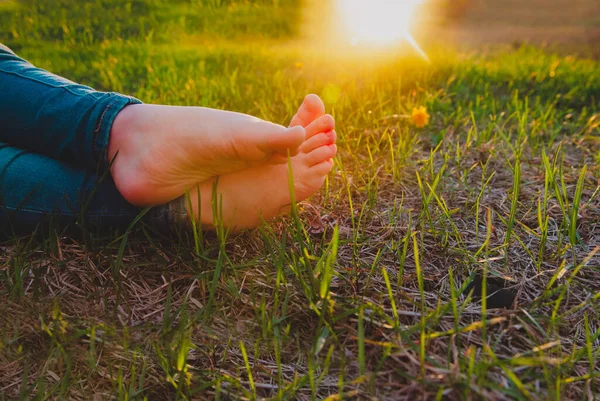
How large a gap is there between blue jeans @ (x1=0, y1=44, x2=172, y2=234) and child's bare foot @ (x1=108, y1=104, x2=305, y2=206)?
0.15ft

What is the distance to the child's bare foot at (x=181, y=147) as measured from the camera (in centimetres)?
105

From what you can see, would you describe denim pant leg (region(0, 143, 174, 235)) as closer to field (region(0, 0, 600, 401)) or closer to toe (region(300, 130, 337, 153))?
field (region(0, 0, 600, 401))

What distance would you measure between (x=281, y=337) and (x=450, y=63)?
8.78ft

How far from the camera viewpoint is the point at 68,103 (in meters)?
1.20

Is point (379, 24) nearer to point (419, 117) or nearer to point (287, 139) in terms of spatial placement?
point (419, 117)

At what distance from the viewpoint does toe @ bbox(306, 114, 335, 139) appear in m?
1.26

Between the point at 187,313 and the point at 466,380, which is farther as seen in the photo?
the point at 187,313

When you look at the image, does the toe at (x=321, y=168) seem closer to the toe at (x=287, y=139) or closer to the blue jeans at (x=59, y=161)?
the toe at (x=287, y=139)

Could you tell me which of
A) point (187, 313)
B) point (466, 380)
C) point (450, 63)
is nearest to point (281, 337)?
point (187, 313)

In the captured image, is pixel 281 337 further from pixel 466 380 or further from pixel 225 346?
pixel 466 380

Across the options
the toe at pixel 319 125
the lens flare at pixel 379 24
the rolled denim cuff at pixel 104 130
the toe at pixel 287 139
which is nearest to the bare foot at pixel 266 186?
the toe at pixel 319 125

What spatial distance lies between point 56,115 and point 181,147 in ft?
1.20

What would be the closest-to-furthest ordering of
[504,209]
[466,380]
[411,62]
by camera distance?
[466,380]
[504,209]
[411,62]

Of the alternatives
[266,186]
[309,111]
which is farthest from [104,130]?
[309,111]
